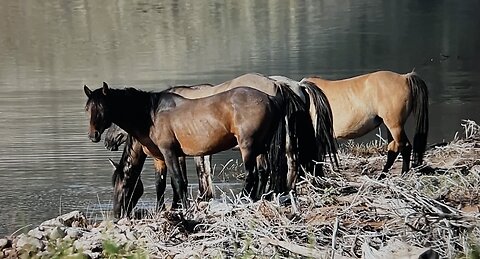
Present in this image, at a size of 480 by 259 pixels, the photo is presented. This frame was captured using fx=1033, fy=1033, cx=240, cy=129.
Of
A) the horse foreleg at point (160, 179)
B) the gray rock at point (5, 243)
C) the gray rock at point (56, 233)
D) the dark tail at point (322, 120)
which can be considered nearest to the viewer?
the gray rock at point (56, 233)

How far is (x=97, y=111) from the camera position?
392 inches

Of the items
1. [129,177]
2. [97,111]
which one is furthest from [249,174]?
[97,111]

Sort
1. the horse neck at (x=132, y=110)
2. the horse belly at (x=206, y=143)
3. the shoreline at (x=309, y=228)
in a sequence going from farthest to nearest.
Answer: the horse neck at (x=132, y=110) → the horse belly at (x=206, y=143) → the shoreline at (x=309, y=228)

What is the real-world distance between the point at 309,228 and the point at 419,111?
477cm

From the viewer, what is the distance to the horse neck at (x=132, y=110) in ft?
33.2

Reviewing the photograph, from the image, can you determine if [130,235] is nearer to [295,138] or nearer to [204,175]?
[295,138]

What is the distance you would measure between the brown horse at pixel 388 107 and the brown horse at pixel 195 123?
6.20 feet

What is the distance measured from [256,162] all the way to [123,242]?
8.44ft

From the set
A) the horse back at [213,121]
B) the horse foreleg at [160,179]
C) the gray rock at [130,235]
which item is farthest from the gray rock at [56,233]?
the horse foreleg at [160,179]

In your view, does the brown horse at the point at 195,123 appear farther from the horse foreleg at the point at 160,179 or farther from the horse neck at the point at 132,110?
the horse foreleg at the point at 160,179

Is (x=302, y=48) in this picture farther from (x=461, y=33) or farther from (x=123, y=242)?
(x=123, y=242)

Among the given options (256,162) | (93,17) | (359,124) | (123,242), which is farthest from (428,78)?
(93,17)

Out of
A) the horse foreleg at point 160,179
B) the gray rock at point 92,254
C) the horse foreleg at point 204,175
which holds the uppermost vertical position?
the gray rock at point 92,254

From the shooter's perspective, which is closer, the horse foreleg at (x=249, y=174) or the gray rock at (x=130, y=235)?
the gray rock at (x=130, y=235)
